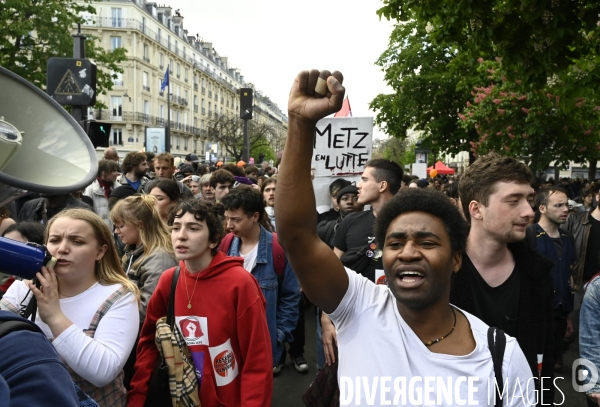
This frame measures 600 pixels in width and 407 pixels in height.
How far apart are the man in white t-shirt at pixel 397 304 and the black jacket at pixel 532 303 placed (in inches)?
18.8

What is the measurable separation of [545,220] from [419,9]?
296cm

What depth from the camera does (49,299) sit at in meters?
1.96

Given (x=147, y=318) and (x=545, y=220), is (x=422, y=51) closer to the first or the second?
(x=545, y=220)

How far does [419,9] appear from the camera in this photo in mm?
6109

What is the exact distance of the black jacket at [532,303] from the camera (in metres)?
2.36

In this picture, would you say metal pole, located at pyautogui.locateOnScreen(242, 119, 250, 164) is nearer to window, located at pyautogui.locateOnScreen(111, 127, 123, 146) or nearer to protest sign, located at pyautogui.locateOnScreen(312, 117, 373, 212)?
protest sign, located at pyautogui.locateOnScreen(312, 117, 373, 212)

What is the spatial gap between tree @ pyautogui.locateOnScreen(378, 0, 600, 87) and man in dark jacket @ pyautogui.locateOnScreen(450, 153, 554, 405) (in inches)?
151

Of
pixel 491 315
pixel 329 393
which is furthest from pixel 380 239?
pixel 491 315

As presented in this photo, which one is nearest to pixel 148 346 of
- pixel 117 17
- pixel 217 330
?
pixel 217 330

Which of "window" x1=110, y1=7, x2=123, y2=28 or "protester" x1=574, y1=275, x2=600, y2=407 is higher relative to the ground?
"window" x1=110, y1=7, x2=123, y2=28

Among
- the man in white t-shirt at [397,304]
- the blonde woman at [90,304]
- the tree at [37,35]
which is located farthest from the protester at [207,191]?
the tree at [37,35]

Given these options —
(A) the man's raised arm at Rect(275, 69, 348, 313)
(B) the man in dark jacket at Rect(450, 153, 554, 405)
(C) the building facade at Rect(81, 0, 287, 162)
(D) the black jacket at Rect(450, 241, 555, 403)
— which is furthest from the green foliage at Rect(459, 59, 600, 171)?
(C) the building facade at Rect(81, 0, 287, 162)

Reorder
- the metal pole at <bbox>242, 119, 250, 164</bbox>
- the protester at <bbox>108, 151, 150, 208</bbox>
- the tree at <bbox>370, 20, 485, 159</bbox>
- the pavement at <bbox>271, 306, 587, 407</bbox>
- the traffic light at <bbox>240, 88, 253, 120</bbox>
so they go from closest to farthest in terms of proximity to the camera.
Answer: the pavement at <bbox>271, 306, 587, 407</bbox> < the protester at <bbox>108, 151, 150, 208</bbox> < the traffic light at <bbox>240, 88, 253, 120</bbox> < the metal pole at <bbox>242, 119, 250, 164</bbox> < the tree at <bbox>370, 20, 485, 159</bbox>

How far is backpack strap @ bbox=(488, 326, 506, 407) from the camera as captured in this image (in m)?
1.64
